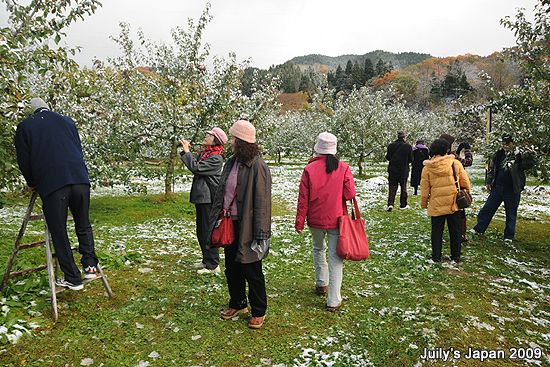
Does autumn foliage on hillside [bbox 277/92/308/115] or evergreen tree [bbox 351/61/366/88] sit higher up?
evergreen tree [bbox 351/61/366/88]

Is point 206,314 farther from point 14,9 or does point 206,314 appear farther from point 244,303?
point 14,9

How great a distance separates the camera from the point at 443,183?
6.47 metres

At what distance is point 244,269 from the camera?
4137mm

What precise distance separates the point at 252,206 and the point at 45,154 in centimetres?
257

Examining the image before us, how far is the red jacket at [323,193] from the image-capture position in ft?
15.3

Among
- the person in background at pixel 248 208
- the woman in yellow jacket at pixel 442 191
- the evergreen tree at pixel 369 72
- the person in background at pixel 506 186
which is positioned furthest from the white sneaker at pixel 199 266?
the evergreen tree at pixel 369 72

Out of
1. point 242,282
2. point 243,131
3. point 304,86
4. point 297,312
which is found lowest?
point 297,312

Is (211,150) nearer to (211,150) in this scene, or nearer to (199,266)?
(211,150)

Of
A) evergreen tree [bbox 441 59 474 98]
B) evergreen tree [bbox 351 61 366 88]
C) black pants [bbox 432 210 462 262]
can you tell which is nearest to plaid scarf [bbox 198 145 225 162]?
black pants [bbox 432 210 462 262]

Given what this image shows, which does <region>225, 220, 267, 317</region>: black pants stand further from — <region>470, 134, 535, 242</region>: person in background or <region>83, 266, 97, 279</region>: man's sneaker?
<region>470, 134, 535, 242</region>: person in background

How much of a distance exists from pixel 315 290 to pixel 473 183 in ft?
62.0

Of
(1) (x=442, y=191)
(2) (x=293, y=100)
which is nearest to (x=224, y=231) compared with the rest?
(1) (x=442, y=191)

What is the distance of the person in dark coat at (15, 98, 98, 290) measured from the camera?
12.6ft

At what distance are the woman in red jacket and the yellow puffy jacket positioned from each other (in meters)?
2.76
